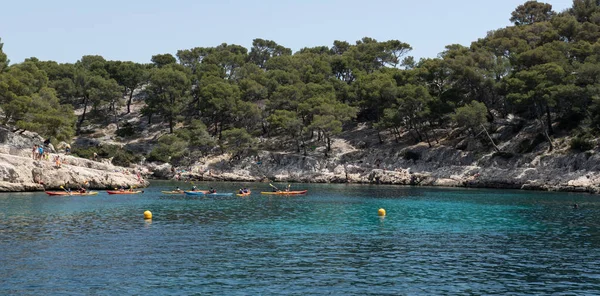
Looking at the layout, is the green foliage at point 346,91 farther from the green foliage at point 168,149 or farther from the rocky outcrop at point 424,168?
the rocky outcrop at point 424,168

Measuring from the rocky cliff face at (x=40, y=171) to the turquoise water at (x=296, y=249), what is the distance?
14.3 metres

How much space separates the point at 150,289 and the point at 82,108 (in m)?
127

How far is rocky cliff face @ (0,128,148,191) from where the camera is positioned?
67938 millimetres

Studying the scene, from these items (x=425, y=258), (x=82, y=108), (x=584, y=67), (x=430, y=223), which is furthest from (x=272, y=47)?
(x=425, y=258)

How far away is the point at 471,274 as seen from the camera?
85.7ft

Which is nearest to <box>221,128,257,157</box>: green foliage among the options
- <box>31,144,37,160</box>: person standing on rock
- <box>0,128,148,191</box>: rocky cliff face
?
<box>0,128,148,191</box>: rocky cliff face

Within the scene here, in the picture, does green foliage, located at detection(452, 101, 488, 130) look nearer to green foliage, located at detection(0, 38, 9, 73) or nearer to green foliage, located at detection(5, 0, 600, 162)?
green foliage, located at detection(5, 0, 600, 162)

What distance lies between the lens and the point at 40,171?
70500 mm

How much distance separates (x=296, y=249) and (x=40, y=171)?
50.3 meters

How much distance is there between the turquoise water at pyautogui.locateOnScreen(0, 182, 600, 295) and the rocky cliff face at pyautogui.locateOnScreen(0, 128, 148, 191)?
46.9ft

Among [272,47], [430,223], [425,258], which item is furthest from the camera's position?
[272,47]

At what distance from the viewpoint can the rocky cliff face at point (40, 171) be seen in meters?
67.9

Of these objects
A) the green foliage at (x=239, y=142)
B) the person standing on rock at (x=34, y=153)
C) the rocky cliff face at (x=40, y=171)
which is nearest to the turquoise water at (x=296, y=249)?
the rocky cliff face at (x=40, y=171)

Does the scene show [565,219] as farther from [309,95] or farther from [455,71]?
[309,95]
